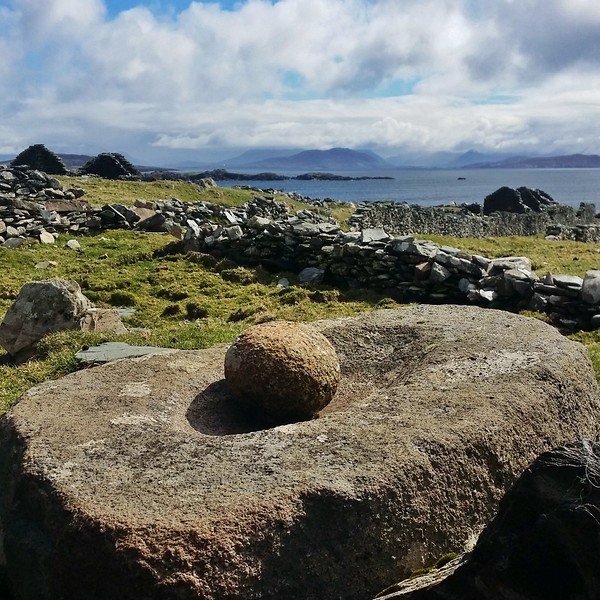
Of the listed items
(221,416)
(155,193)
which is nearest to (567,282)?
(221,416)

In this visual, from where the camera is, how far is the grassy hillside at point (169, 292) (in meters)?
13.3

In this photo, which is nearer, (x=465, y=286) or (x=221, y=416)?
(x=221, y=416)

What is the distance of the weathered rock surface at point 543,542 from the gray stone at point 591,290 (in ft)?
41.3

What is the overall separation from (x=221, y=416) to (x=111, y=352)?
5.16 meters

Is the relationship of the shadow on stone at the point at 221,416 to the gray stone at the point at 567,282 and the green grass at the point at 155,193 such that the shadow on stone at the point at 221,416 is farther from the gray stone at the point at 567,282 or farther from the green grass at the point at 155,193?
the green grass at the point at 155,193

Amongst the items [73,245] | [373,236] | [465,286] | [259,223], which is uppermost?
[259,223]

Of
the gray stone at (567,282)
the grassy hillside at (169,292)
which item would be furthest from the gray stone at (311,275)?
the gray stone at (567,282)

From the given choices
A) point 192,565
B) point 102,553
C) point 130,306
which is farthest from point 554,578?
point 130,306

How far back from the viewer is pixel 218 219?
33.7 meters

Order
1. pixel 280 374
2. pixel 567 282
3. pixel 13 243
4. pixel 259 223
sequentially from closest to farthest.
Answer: pixel 280 374, pixel 567 282, pixel 259 223, pixel 13 243

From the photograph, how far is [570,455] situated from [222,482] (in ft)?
Answer: 8.91

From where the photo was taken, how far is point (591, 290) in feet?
52.1

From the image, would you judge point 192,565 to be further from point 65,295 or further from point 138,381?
point 65,295

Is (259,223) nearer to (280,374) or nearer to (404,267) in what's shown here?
(404,267)
